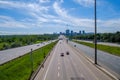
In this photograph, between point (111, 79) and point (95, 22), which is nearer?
point (111, 79)

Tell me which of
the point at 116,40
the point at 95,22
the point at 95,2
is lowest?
the point at 116,40

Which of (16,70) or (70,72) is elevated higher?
(70,72)

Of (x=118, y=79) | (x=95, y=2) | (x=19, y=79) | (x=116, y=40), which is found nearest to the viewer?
(x=118, y=79)

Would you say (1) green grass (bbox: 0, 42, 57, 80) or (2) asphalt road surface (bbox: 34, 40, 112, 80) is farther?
(1) green grass (bbox: 0, 42, 57, 80)

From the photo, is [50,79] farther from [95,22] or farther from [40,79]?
[95,22]

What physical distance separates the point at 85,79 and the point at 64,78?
7.49 feet

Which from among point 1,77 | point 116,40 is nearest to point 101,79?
point 1,77

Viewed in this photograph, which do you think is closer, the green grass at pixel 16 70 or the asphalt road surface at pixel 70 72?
the asphalt road surface at pixel 70 72

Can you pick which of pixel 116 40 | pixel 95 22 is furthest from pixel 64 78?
pixel 116 40

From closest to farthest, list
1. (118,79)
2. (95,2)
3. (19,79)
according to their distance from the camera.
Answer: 1. (118,79)
2. (19,79)
3. (95,2)

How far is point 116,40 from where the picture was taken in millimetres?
117438

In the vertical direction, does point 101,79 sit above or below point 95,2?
below

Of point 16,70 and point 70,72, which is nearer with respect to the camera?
point 70,72

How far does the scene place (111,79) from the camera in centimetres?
2075
